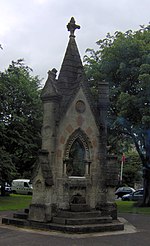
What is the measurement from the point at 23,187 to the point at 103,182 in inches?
1397

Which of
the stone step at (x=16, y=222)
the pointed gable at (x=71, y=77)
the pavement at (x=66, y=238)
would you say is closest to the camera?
the pavement at (x=66, y=238)

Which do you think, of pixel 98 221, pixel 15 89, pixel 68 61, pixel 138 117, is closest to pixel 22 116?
pixel 15 89

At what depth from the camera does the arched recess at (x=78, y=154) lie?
52.3 feet

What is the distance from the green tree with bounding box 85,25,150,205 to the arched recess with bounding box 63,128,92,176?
748cm

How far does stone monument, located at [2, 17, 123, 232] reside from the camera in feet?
48.0

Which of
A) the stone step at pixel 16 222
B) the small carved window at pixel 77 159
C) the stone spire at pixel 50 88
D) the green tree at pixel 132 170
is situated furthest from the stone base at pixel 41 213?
the green tree at pixel 132 170

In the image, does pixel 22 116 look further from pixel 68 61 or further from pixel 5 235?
pixel 5 235

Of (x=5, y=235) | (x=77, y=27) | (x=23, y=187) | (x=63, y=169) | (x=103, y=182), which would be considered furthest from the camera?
(x=23, y=187)

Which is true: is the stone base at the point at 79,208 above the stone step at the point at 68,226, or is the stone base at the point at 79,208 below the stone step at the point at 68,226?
above

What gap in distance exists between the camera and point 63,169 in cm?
1545

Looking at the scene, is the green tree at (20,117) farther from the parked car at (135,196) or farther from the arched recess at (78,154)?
the arched recess at (78,154)

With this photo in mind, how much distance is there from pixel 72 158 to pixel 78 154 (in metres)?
0.39

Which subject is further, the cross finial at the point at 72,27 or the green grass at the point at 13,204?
the green grass at the point at 13,204

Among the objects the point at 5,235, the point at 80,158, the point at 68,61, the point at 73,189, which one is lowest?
the point at 5,235
